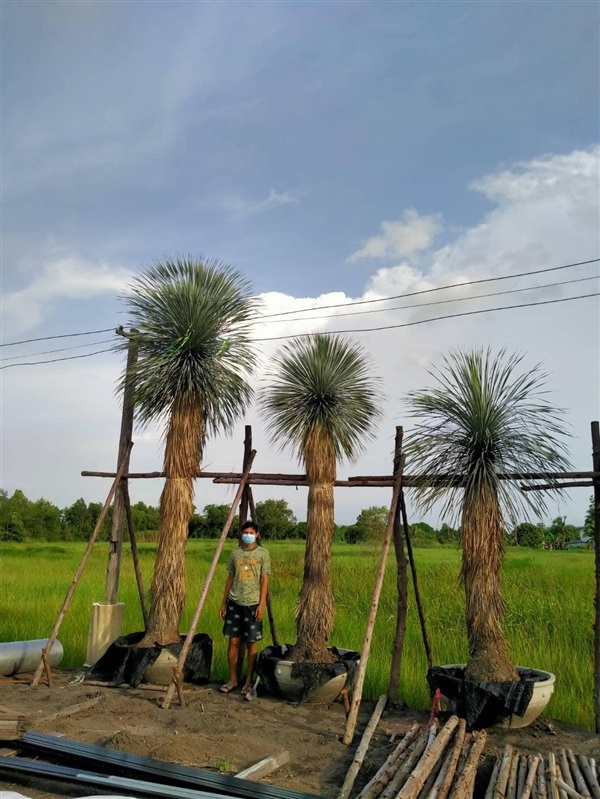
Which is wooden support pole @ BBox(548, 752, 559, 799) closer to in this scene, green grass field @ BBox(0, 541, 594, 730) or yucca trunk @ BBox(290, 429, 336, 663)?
green grass field @ BBox(0, 541, 594, 730)

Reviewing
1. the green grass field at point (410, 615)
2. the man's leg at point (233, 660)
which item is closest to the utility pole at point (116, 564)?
the green grass field at point (410, 615)

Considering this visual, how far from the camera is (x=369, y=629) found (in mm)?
6656

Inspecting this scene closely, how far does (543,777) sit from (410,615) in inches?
345

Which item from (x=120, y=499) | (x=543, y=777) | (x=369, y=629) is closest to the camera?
(x=543, y=777)

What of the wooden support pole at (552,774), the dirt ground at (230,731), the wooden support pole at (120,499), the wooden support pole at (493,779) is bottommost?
the dirt ground at (230,731)

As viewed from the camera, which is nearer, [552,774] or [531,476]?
[552,774]

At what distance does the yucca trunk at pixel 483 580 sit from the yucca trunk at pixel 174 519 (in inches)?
145

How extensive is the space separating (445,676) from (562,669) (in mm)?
2551

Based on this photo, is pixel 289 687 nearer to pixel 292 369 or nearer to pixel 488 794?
pixel 488 794

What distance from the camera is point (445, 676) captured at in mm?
6680

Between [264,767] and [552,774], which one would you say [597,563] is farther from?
[264,767]

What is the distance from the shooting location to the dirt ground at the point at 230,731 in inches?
214

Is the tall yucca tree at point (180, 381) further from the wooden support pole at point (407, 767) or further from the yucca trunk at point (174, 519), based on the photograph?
the wooden support pole at point (407, 767)

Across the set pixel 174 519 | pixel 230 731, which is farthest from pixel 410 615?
pixel 230 731
